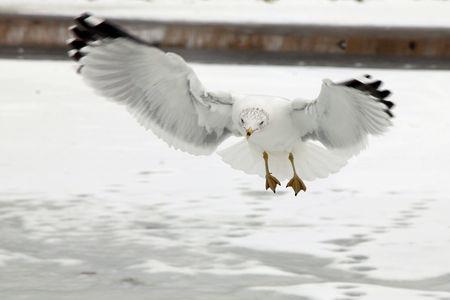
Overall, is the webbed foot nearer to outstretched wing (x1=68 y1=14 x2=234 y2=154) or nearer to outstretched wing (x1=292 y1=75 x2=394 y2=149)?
outstretched wing (x1=292 y1=75 x2=394 y2=149)

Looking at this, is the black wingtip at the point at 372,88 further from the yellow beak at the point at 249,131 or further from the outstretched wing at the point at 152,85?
the outstretched wing at the point at 152,85

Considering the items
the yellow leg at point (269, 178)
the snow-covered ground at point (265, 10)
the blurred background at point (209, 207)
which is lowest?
the snow-covered ground at point (265, 10)

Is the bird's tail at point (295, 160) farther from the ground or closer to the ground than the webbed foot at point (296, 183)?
farther from the ground

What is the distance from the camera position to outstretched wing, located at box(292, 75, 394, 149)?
4.84 m

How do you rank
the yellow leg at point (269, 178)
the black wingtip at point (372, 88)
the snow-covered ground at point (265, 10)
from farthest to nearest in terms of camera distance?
the snow-covered ground at point (265, 10)
the yellow leg at point (269, 178)
the black wingtip at point (372, 88)

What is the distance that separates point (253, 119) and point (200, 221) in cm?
128

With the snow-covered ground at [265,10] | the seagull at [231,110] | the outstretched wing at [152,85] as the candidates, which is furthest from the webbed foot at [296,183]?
the snow-covered ground at [265,10]

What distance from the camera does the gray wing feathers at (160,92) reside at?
514 centimetres

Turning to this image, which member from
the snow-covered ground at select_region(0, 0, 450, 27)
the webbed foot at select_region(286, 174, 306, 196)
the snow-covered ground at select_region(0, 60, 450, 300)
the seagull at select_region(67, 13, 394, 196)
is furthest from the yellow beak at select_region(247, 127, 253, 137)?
the snow-covered ground at select_region(0, 0, 450, 27)

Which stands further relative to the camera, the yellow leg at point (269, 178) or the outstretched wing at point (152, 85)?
the yellow leg at point (269, 178)

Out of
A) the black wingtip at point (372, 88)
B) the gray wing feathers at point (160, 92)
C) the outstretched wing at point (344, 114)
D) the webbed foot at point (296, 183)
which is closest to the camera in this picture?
the black wingtip at point (372, 88)

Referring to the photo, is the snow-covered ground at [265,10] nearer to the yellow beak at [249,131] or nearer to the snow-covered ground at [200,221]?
the snow-covered ground at [200,221]

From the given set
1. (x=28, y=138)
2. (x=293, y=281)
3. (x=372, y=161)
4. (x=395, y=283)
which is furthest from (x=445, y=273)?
(x=28, y=138)

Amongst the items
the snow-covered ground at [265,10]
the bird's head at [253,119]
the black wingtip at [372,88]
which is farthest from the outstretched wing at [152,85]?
the snow-covered ground at [265,10]
